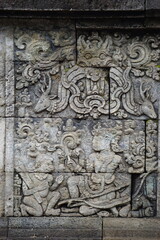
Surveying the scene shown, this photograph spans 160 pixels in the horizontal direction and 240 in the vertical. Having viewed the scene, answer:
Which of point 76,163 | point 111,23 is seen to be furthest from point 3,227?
point 111,23

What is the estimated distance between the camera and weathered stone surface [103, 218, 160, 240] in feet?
19.4

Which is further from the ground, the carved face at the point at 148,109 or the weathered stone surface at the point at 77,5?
the weathered stone surface at the point at 77,5

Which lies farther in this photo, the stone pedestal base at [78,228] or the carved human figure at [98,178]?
the carved human figure at [98,178]

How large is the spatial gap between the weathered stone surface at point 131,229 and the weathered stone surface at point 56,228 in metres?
0.10

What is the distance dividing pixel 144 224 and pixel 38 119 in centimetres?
172

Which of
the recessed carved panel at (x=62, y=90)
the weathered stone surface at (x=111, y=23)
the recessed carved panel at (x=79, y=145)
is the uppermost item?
the weathered stone surface at (x=111, y=23)

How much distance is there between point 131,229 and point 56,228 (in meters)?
0.86

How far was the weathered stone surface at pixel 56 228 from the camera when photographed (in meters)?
Answer: 5.91

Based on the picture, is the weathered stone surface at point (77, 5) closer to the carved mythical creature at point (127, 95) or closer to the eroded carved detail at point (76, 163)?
the carved mythical creature at point (127, 95)

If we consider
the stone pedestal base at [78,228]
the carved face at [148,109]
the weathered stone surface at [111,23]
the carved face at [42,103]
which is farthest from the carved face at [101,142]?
the weathered stone surface at [111,23]

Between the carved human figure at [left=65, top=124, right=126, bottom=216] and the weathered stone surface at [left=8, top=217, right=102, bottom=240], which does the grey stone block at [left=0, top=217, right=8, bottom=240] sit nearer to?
the weathered stone surface at [left=8, top=217, right=102, bottom=240]

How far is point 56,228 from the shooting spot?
6004mm

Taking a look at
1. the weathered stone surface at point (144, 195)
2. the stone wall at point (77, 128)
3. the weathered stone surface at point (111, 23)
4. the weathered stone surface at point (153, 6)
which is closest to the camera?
the weathered stone surface at point (153, 6)

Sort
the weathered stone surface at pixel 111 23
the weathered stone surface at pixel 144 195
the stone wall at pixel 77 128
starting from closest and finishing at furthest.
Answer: the weathered stone surface at pixel 111 23, the stone wall at pixel 77 128, the weathered stone surface at pixel 144 195
